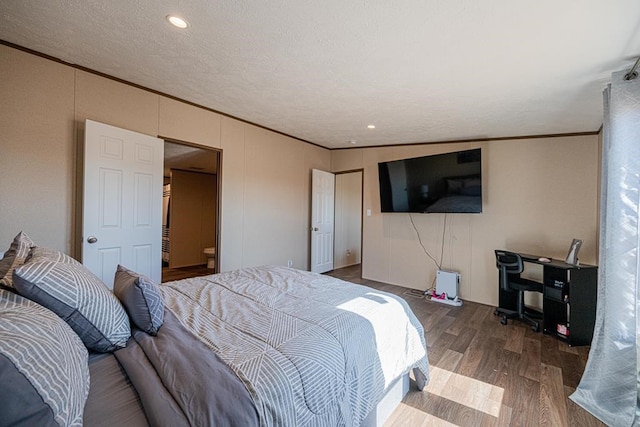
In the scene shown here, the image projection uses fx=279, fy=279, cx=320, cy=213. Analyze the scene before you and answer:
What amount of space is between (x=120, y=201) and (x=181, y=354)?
7.52 ft

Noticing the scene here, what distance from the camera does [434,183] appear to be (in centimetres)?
418

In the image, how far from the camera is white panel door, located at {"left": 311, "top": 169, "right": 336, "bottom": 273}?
521 cm

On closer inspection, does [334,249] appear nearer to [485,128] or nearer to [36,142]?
[485,128]

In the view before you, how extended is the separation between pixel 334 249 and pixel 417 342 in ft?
13.7

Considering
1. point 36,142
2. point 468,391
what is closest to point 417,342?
point 468,391

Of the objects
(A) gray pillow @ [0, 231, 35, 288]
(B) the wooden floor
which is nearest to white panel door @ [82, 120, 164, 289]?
(A) gray pillow @ [0, 231, 35, 288]

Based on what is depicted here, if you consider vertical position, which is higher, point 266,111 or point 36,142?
point 266,111

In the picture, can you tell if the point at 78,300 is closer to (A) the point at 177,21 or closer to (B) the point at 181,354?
(B) the point at 181,354

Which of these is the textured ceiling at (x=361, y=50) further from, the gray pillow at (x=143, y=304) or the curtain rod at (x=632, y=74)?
the gray pillow at (x=143, y=304)

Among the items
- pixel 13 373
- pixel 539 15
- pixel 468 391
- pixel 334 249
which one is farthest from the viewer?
pixel 334 249

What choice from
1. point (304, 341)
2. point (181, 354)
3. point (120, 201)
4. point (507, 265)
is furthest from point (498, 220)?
point (120, 201)

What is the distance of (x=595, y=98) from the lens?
265cm

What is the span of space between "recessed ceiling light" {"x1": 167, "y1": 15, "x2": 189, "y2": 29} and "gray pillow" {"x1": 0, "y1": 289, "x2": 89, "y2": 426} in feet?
5.81

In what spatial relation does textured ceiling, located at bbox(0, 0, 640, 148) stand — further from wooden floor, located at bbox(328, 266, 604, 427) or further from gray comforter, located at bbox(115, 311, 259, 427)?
wooden floor, located at bbox(328, 266, 604, 427)
